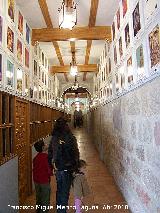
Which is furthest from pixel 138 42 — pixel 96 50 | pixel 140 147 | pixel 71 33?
pixel 96 50

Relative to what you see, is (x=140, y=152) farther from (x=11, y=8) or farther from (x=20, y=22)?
(x=20, y=22)

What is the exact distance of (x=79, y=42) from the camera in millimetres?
8234

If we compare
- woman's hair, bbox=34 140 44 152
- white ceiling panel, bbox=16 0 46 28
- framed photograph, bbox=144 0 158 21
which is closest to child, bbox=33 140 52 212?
woman's hair, bbox=34 140 44 152

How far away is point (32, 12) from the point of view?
232 inches

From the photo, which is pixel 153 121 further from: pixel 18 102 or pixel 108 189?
pixel 108 189

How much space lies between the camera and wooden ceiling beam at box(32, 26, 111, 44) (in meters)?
6.90

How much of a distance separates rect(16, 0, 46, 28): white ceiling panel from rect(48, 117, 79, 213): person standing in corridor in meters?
2.84

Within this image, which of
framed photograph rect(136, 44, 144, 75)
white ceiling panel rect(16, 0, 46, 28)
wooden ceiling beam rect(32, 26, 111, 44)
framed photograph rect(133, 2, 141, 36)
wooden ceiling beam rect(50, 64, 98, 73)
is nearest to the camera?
framed photograph rect(136, 44, 144, 75)

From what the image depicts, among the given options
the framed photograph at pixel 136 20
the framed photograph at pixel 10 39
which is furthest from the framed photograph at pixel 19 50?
the framed photograph at pixel 136 20

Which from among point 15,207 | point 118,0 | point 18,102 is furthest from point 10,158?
point 118,0

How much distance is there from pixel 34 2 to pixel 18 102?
2123mm

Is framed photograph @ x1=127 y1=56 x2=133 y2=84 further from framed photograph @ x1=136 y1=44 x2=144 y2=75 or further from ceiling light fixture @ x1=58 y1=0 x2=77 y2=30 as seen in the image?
ceiling light fixture @ x1=58 y1=0 x2=77 y2=30

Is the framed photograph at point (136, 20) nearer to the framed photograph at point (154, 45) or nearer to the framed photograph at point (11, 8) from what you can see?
the framed photograph at point (154, 45)

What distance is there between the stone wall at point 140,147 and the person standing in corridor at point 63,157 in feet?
3.19
